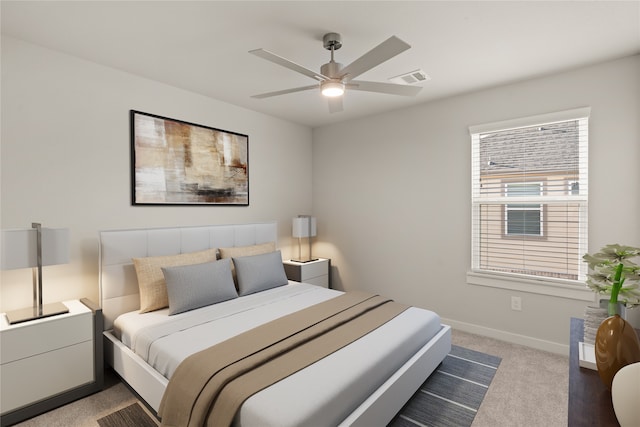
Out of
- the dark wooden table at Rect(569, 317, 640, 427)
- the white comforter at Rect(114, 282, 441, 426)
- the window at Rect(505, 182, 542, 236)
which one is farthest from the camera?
the window at Rect(505, 182, 542, 236)

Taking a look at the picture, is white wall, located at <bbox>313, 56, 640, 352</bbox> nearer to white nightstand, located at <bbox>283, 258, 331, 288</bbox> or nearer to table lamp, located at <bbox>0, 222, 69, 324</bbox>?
white nightstand, located at <bbox>283, 258, 331, 288</bbox>

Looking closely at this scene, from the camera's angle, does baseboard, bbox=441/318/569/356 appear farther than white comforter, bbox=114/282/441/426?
Yes

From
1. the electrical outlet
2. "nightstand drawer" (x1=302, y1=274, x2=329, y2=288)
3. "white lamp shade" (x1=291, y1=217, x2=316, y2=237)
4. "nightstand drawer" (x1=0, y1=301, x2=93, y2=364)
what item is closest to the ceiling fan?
"white lamp shade" (x1=291, y1=217, x2=316, y2=237)

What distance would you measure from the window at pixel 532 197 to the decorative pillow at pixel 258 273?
2.12 m

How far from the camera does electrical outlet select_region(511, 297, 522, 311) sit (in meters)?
3.22

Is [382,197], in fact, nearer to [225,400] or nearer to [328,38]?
[328,38]

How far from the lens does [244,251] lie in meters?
3.46

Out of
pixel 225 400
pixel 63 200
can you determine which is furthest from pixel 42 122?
pixel 225 400

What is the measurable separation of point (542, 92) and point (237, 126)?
3.20 metres

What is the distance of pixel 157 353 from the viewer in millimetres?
2049

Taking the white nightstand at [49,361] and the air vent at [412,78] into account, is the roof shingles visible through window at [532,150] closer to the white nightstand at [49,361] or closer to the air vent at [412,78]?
the air vent at [412,78]

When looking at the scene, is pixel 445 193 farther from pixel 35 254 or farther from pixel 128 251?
pixel 35 254

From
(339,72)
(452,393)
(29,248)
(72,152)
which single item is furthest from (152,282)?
(452,393)

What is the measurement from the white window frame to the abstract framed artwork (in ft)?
8.65
